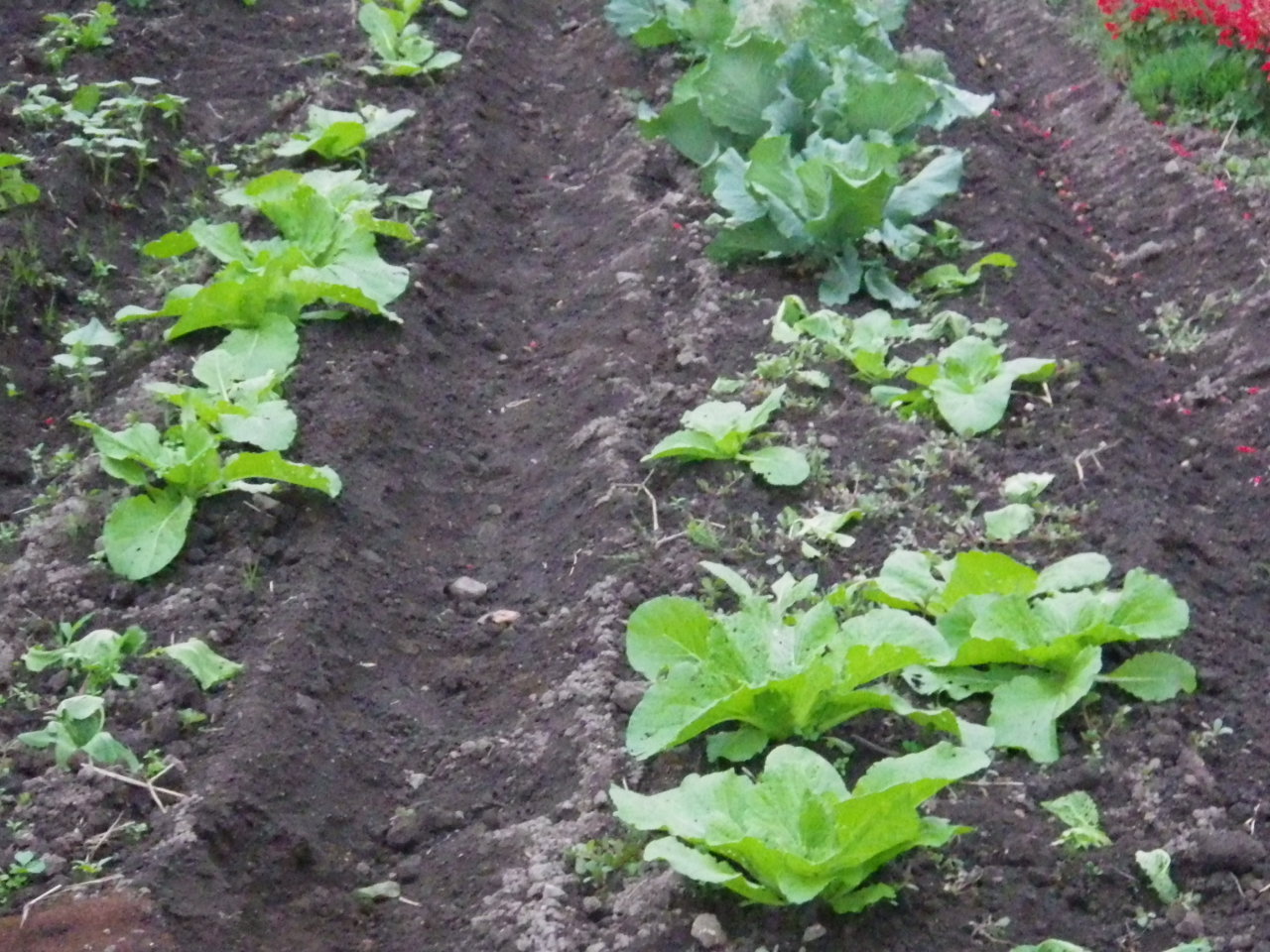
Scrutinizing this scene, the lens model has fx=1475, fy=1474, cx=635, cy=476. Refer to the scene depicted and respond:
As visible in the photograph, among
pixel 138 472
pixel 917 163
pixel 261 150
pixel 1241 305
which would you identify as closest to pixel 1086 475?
pixel 1241 305

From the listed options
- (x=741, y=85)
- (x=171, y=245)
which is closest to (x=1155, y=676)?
(x=741, y=85)

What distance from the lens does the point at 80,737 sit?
3.25m

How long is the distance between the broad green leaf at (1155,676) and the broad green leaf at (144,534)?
7.50 ft

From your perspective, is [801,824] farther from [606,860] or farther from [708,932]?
[606,860]

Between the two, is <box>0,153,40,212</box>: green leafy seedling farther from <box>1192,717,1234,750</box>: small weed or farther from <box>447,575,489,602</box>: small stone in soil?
<box>1192,717,1234,750</box>: small weed

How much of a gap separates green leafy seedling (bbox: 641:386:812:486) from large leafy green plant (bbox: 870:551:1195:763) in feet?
2.16

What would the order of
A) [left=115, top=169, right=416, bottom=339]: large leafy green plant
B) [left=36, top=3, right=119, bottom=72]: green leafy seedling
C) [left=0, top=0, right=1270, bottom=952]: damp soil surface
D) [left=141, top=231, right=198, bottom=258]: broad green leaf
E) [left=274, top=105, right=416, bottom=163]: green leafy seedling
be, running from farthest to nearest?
[left=36, top=3, right=119, bottom=72]: green leafy seedling → [left=274, top=105, right=416, bottom=163]: green leafy seedling → [left=141, top=231, right=198, bottom=258]: broad green leaf → [left=115, top=169, right=416, bottom=339]: large leafy green plant → [left=0, top=0, right=1270, bottom=952]: damp soil surface

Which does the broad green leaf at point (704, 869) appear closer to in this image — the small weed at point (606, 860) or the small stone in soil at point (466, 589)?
the small weed at point (606, 860)

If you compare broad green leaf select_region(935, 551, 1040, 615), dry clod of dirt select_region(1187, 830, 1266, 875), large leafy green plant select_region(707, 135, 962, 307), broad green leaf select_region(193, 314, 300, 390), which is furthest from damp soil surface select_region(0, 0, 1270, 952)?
broad green leaf select_region(935, 551, 1040, 615)

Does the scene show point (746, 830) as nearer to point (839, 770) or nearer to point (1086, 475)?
point (839, 770)

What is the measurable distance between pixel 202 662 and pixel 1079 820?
1.96m

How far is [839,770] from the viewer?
299 cm

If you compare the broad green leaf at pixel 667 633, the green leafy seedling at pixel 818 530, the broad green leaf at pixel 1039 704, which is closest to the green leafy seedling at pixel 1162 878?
the broad green leaf at pixel 1039 704

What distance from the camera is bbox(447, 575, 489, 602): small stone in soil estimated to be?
3.98 meters
